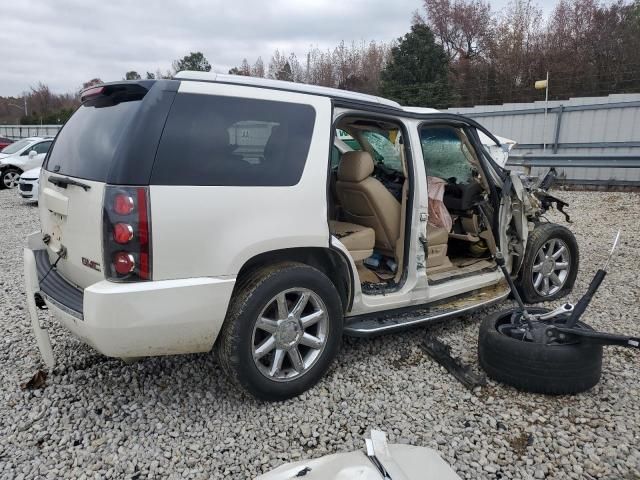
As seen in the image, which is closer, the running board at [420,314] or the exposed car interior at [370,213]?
the running board at [420,314]

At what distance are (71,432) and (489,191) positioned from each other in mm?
3779

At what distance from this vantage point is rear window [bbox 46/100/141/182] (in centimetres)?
266

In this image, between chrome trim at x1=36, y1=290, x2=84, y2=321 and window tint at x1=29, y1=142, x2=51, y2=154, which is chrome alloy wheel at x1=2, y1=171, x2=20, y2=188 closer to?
window tint at x1=29, y1=142, x2=51, y2=154

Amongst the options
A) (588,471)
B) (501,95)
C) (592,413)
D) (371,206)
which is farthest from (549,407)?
(501,95)

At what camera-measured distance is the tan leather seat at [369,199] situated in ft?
12.9

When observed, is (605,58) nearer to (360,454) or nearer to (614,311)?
(614,311)

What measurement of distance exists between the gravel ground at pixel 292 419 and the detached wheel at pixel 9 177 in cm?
1386

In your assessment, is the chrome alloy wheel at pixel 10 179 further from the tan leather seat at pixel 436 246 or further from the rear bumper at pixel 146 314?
the tan leather seat at pixel 436 246

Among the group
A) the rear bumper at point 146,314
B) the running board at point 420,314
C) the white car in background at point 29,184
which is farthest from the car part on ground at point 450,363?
the white car in background at point 29,184

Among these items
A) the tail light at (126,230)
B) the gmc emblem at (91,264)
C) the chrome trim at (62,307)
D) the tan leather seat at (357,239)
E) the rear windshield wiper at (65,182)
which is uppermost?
the rear windshield wiper at (65,182)

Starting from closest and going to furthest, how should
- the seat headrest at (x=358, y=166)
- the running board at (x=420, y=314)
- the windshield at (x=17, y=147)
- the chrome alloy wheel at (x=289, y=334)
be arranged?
the chrome alloy wheel at (x=289, y=334) < the running board at (x=420, y=314) < the seat headrest at (x=358, y=166) < the windshield at (x=17, y=147)

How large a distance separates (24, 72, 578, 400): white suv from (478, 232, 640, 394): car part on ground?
24.5 inches

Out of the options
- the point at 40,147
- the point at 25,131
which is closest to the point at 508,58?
the point at 40,147

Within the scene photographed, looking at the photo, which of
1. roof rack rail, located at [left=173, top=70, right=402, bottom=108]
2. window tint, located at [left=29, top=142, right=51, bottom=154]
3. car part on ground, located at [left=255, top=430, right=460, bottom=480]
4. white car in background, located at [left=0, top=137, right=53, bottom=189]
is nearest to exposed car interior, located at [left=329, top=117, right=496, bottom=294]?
roof rack rail, located at [left=173, top=70, right=402, bottom=108]
